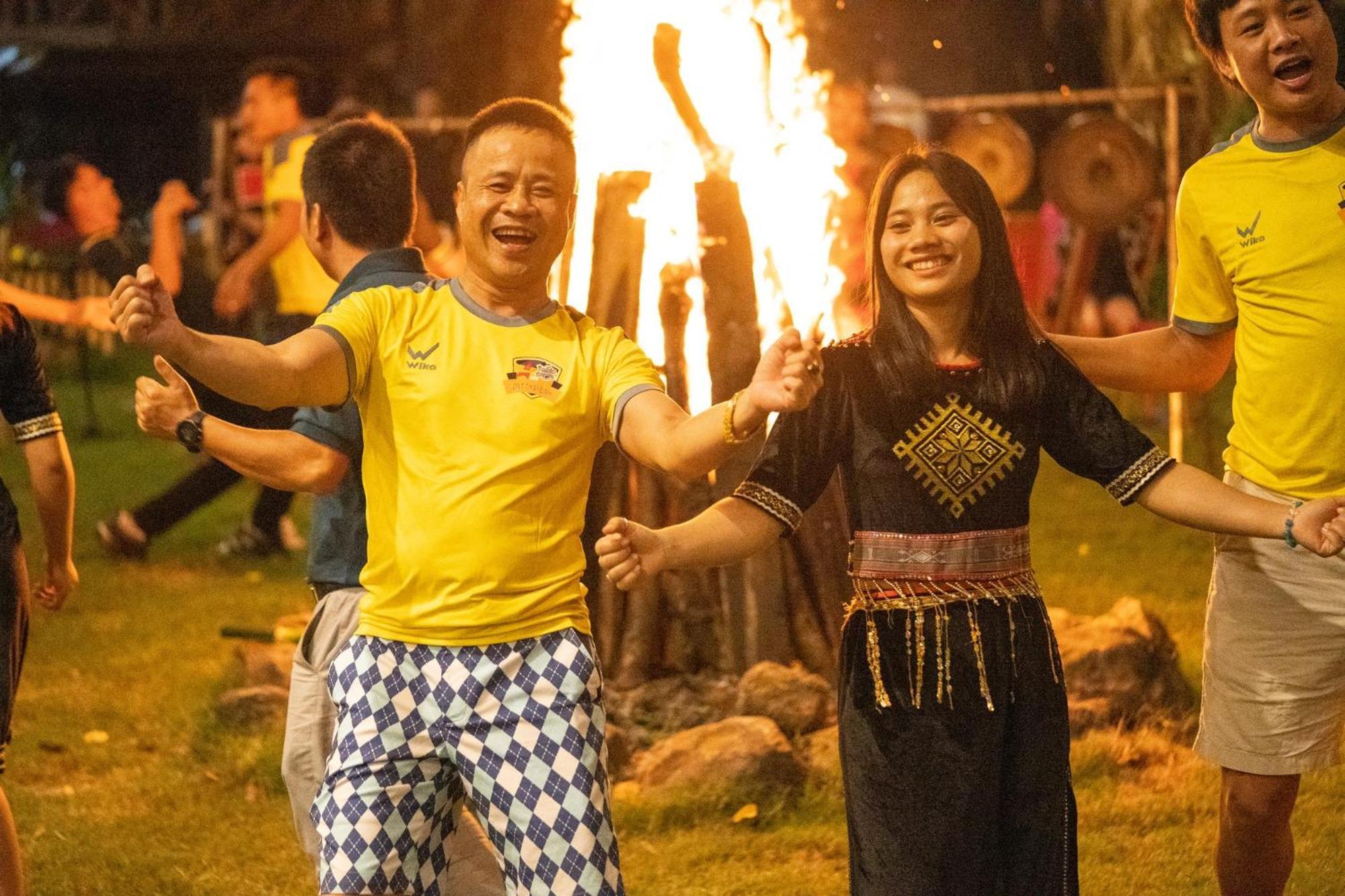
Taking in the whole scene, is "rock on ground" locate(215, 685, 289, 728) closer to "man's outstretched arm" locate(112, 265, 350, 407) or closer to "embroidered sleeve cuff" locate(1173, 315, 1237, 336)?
"man's outstretched arm" locate(112, 265, 350, 407)

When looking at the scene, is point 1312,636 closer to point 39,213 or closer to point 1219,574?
point 1219,574

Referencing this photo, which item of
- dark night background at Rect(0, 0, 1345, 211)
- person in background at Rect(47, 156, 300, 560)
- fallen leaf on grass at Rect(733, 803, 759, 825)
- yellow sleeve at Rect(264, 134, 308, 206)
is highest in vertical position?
dark night background at Rect(0, 0, 1345, 211)

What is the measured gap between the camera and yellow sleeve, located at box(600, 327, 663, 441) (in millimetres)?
3145

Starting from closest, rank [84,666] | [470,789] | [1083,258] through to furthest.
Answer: [470,789] < [84,666] < [1083,258]

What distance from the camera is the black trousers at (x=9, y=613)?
12.0 ft

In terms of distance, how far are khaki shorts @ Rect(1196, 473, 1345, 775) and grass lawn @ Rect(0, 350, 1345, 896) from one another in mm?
1113

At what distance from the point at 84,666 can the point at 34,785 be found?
1.71 metres

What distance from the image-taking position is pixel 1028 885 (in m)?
3.22

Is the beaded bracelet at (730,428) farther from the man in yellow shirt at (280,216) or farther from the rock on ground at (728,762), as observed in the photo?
the man in yellow shirt at (280,216)

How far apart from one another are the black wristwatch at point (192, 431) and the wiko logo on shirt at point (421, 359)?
1.37ft

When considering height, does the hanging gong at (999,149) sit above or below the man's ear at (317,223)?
above

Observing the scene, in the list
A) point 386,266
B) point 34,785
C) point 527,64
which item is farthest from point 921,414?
point 527,64

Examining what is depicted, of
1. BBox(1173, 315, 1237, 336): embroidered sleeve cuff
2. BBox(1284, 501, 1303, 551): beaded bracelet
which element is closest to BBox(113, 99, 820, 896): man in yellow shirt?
BBox(1284, 501, 1303, 551): beaded bracelet

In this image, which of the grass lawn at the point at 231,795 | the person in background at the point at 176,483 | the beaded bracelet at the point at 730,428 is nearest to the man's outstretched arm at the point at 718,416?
the beaded bracelet at the point at 730,428
